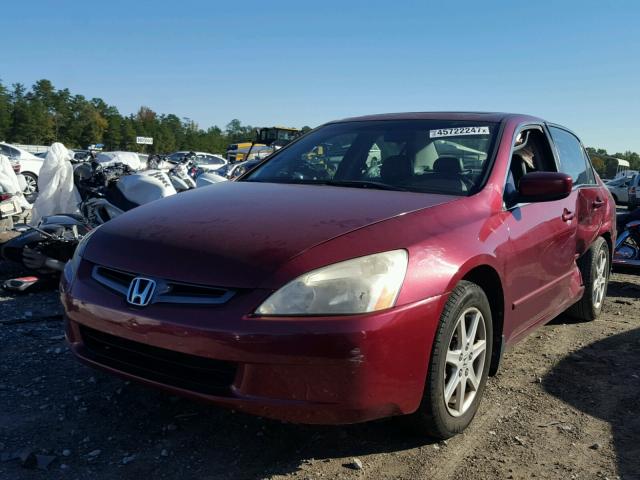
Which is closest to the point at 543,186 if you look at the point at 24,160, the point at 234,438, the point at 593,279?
the point at 593,279

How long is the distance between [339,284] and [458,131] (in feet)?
5.70

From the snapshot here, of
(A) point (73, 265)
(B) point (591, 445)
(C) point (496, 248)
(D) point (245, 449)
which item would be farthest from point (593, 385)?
(A) point (73, 265)

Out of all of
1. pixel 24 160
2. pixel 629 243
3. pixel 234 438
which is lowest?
pixel 24 160

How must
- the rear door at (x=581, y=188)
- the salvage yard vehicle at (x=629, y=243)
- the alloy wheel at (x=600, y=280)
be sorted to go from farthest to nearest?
the salvage yard vehicle at (x=629, y=243)
the alloy wheel at (x=600, y=280)
the rear door at (x=581, y=188)

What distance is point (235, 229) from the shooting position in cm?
255

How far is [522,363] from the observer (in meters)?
3.87

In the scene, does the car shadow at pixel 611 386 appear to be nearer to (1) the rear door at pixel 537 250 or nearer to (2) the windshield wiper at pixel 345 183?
(1) the rear door at pixel 537 250

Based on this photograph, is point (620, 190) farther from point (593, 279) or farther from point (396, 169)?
point (396, 169)

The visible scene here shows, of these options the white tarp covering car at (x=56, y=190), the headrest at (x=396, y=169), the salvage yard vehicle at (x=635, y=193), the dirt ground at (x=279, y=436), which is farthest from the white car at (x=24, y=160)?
the salvage yard vehicle at (x=635, y=193)

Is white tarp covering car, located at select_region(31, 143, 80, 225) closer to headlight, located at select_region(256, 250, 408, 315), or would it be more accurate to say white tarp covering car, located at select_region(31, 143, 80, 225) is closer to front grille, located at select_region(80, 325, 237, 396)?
front grille, located at select_region(80, 325, 237, 396)

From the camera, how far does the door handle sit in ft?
12.3

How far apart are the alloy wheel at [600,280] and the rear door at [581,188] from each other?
1.05 ft

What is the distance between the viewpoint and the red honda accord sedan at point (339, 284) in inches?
84.6

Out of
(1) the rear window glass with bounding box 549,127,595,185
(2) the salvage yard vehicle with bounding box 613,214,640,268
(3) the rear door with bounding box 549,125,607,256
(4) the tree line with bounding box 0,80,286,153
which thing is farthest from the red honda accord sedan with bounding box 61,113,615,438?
(4) the tree line with bounding box 0,80,286,153
